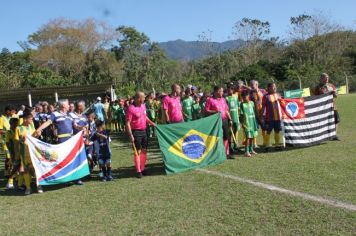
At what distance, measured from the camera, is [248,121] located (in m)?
11.1

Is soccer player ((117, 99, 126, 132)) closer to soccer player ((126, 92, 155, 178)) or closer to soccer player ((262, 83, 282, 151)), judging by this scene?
soccer player ((262, 83, 282, 151))

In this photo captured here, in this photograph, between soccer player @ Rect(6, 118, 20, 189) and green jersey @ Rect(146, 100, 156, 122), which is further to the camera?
green jersey @ Rect(146, 100, 156, 122)

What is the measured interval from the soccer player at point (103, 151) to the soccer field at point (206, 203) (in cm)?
33

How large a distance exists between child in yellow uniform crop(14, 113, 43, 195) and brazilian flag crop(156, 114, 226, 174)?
2793mm

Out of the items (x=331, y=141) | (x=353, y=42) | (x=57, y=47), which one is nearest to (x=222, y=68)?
(x=353, y=42)

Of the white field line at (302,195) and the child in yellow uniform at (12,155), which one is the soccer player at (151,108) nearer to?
the child in yellow uniform at (12,155)

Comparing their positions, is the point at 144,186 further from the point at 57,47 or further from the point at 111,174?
the point at 57,47

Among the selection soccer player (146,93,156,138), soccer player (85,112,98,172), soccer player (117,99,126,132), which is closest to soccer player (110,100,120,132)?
soccer player (117,99,126,132)

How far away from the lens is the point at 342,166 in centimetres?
870

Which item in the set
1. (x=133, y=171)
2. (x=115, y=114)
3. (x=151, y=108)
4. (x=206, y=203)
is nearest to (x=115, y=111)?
(x=115, y=114)

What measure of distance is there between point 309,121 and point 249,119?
5.95ft

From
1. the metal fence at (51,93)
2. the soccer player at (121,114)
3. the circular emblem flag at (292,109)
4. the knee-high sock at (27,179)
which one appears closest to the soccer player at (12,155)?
the knee-high sock at (27,179)

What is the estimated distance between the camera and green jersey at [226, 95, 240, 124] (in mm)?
11820

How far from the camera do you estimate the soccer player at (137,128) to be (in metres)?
9.72
